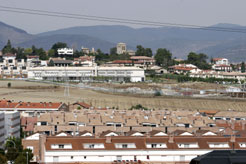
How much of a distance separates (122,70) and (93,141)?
7061 cm

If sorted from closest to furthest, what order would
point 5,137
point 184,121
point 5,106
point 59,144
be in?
point 59,144 → point 5,137 → point 184,121 → point 5,106

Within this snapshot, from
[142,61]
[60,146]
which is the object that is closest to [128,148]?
[60,146]

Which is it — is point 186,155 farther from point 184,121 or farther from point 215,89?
point 215,89

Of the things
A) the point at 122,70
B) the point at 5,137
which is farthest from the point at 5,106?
the point at 122,70

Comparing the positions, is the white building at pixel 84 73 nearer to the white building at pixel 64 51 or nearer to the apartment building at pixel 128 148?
the white building at pixel 64 51

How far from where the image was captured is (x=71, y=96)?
6425 centimetres

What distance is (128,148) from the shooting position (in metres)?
23.3

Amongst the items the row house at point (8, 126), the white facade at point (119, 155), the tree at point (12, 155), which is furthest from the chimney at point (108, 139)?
the row house at point (8, 126)

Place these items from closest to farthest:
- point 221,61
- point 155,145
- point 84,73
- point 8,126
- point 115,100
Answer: point 155,145 < point 8,126 < point 115,100 < point 84,73 < point 221,61

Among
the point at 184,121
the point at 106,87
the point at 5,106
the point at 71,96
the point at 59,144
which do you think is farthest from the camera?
the point at 106,87

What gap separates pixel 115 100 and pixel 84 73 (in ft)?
101

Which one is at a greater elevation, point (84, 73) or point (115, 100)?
point (84, 73)

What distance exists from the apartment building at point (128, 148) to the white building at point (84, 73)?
6644 centimetres

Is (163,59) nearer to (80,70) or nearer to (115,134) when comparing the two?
(80,70)
